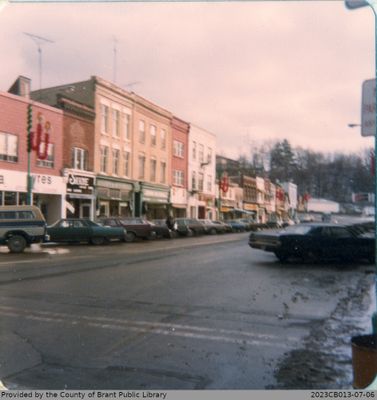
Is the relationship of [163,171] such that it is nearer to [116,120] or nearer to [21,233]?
[116,120]

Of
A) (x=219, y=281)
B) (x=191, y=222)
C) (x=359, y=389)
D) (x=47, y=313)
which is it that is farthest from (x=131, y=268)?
(x=191, y=222)

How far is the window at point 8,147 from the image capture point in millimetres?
7168

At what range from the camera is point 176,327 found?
6699 millimetres

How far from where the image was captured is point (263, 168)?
788 cm

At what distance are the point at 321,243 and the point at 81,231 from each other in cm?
875

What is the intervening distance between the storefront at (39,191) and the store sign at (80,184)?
325mm

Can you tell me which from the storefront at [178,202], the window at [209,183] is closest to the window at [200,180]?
the window at [209,183]

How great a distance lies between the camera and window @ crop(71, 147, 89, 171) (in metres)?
12.2

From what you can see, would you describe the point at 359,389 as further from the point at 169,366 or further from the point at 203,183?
the point at 203,183

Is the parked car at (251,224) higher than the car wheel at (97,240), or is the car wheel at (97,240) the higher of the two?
the parked car at (251,224)

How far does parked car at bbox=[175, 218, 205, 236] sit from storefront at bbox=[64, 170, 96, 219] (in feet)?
49.3

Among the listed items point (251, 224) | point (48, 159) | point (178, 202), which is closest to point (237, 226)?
point (251, 224)

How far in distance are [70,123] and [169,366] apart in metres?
7.74

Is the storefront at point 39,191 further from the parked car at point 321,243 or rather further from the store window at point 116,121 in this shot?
the parked car at point 321,243
